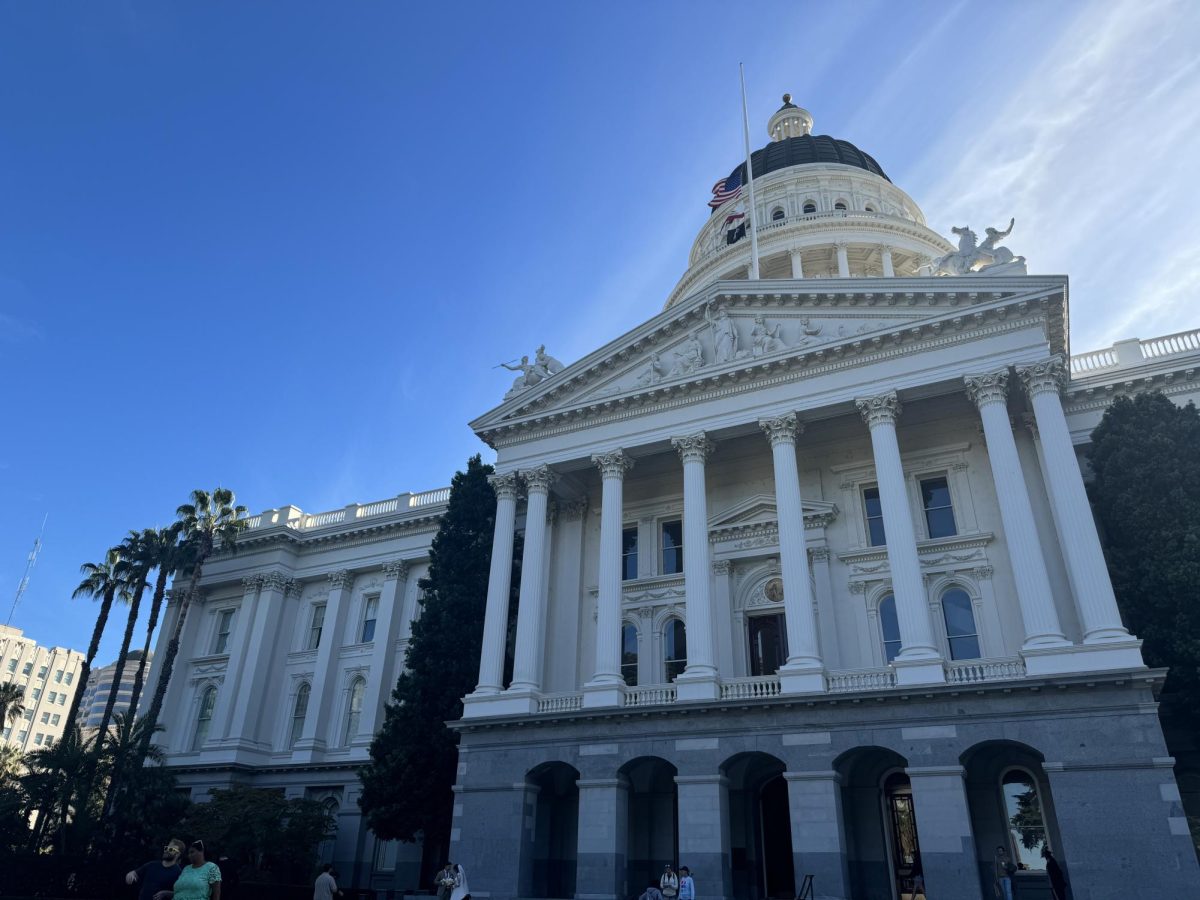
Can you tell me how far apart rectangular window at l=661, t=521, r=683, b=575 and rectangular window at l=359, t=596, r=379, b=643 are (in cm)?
1617

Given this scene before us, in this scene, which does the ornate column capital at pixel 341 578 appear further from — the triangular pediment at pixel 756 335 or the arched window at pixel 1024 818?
the arched window at pixel 1024 818

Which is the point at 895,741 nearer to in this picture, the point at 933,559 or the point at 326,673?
the point at 933,559

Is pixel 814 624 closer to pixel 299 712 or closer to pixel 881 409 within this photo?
pixel 881 409

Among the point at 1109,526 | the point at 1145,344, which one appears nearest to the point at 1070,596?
the point at 1109,526

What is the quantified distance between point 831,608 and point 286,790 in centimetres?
2571

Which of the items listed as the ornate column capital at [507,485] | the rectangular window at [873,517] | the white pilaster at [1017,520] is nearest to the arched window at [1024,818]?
the white pilaster at [1017,520]

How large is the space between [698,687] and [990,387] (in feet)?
40.1

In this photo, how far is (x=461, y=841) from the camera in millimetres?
26750

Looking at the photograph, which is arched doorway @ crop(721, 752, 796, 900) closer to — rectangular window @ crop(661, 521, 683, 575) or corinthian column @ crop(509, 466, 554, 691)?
corinthian column @ crop(509, 466, 554, 691)

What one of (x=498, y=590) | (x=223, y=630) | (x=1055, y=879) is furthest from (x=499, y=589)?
(x=223, y=630)

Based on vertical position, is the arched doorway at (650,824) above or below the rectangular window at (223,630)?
below

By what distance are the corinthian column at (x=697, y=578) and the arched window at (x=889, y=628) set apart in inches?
215

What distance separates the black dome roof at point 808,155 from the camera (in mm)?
55875

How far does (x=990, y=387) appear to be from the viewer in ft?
85.3
